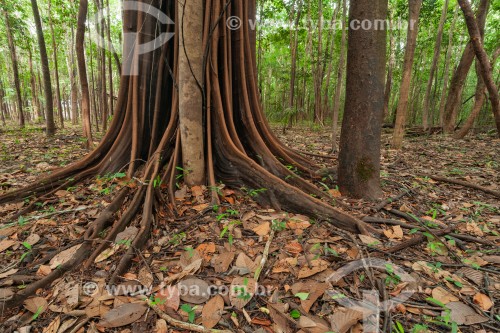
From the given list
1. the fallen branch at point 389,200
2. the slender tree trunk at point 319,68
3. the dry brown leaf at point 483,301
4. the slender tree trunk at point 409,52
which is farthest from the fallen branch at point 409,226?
the slender tree trunk at point 319,68

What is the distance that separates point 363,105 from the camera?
2607 millimetres

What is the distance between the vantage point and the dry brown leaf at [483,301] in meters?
1.46

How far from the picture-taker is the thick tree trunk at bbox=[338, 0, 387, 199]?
8.25 ft

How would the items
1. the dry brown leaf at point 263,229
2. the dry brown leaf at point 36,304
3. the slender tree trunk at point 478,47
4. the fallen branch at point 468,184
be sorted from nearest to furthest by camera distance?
the dry brown leaf at point 36,304 < the dry brown leaf at point 263,229 < the slender tree trunk at point 478,47 < the fallen branch at point 468,184

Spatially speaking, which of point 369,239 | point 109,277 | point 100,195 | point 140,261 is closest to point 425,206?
point 369,239

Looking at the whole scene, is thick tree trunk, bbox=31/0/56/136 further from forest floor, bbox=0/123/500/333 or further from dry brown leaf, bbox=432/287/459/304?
dry brown leaf, bbox=432/287/459/304

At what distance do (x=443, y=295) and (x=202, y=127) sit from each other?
2.39m

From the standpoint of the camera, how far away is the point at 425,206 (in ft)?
8.88

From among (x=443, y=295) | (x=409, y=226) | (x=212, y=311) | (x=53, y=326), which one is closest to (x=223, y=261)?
(x=212, y=311)

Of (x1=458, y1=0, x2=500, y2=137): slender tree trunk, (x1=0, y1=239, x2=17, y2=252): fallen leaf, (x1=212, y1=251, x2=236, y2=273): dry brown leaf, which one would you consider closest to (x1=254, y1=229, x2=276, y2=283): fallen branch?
(x1=212, y1=251, x2=236, y2=273): dry brown leaf

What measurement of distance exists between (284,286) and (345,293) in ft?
1.18

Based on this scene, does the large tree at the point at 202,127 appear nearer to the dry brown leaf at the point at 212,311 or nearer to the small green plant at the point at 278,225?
the small green plant at the point at 278,225

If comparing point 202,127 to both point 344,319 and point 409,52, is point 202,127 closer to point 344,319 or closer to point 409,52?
point 344,319

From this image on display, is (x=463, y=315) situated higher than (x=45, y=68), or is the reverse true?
(x=45, y=68)
